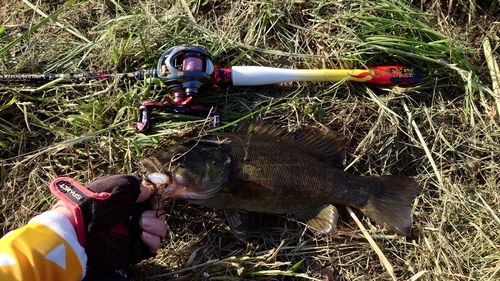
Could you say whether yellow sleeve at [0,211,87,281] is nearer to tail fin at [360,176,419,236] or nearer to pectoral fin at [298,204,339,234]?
pectoral fin at [298,204,339,234]

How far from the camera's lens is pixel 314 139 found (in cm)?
350

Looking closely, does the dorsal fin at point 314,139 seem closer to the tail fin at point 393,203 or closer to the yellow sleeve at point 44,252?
the tail fin at point 393,203

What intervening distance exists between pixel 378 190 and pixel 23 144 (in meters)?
3.01

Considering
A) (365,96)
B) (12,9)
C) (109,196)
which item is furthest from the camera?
(12,9)

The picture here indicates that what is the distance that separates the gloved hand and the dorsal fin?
1030 millimetres

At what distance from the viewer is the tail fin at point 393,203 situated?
11.0ft

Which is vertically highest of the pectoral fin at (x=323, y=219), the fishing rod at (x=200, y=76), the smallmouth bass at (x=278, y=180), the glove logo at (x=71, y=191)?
the fishing rod at (x=200, y=76)

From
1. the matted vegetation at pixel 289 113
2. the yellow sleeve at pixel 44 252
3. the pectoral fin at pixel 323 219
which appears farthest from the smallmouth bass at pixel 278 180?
the yellow sleeve at pixel 44 252

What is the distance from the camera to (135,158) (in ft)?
11.2

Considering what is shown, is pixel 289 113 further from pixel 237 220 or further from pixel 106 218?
pixel 106 218

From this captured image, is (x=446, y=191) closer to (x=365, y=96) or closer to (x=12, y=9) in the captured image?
(x=365, y=96)

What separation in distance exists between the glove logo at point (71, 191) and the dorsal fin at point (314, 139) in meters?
1.27

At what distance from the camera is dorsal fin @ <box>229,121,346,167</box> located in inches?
135

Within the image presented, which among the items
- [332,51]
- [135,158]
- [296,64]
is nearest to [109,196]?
[135,158]
